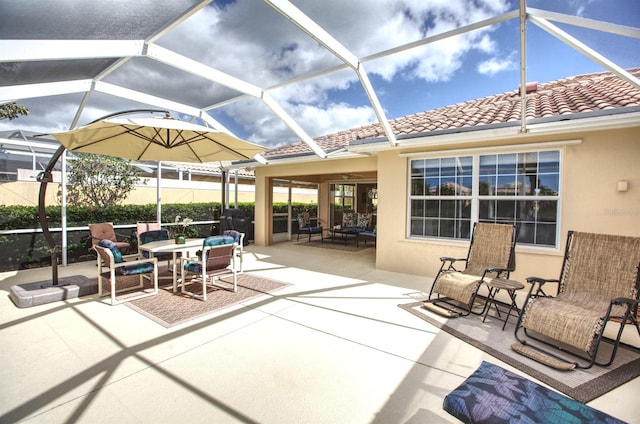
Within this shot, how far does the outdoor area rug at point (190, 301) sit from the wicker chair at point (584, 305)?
13.9ft

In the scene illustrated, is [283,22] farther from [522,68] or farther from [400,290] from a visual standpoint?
[400,290]

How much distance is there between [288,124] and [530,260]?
602cm

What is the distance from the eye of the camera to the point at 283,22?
16.0 ft

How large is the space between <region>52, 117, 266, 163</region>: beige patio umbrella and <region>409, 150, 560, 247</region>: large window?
409cm

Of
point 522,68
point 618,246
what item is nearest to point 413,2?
point 522,68

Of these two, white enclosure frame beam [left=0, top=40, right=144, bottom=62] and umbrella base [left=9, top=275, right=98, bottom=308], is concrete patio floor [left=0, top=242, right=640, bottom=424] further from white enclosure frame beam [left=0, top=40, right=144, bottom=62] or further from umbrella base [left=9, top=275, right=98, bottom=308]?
white enclosure frame beam [left=0, top=40, right=144, bottom=62]

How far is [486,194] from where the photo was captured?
6.65 m

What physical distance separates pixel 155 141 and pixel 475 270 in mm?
6617

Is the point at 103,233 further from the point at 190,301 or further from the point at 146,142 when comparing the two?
the point at 190,301

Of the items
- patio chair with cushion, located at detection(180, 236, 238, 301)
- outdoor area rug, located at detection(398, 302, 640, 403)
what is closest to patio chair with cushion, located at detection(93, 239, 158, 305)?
patio chair with cushion, located at detection(180, 236, 238, 301)

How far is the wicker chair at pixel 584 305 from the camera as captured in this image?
329 centimetres

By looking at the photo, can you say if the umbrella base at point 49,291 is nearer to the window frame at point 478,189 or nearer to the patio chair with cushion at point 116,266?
the patio chair with cushion at point 116,266

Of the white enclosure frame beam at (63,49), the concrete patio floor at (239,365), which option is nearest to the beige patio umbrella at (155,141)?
the white enclosure frame beam at (63,49)

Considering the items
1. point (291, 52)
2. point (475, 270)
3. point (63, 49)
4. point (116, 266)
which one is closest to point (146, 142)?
point (63, 49)
